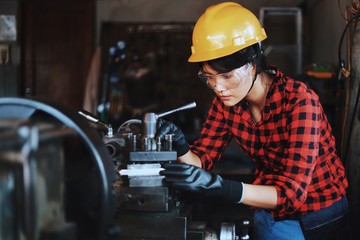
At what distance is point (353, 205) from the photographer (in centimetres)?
230

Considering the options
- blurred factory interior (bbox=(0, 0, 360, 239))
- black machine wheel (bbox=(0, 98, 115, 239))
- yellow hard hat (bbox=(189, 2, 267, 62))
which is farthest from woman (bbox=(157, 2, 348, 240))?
blurred factory interior (bbox=(0, 0, 360, 239))

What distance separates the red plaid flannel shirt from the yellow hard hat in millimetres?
181

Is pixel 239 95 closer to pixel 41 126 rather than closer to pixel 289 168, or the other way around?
pixel 289 168

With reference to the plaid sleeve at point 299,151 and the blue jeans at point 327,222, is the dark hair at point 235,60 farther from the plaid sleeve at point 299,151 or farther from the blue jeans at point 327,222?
the blue jeans at point 327,222

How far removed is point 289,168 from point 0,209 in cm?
90

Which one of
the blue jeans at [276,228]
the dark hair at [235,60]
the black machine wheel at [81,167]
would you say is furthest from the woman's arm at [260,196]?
the black machine wheel at [81,167]

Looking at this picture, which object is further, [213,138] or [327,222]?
[213,138]

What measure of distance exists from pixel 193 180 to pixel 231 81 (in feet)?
1.37

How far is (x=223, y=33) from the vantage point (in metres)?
1.68

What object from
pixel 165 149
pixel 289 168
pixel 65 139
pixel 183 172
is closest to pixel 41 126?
pixel 65 139

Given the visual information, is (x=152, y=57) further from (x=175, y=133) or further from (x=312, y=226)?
(x=312, y=226)

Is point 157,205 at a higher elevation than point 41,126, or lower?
lower

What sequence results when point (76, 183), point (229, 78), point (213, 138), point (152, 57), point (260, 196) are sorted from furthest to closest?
point (152, 57) < point (213, 138) < point (229, 78) < point (260, 196) < point (76, 183)

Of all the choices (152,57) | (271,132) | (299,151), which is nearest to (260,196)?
(299,151)
